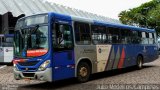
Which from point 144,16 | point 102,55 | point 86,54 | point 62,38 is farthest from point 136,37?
point 144,16

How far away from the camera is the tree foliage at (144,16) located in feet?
196

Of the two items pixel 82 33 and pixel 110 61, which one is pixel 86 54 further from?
pixel 110 61

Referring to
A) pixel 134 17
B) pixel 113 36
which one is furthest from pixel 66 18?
pixel 134 17

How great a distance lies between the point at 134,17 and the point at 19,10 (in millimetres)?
28499

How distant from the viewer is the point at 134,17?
60719mm

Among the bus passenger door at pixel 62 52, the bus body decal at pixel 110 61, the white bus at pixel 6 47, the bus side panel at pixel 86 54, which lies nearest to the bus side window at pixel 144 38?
the bus body decal at pixel 110 61

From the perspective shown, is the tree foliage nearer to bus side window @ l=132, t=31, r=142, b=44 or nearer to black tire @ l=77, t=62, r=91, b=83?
bus side window @ l=132, t=31, r=142, b=44

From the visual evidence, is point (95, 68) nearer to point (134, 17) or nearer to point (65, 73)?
point (65, 73)

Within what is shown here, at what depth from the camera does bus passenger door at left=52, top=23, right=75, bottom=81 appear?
1238 cm

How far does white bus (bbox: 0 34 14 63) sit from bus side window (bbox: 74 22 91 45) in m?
13.2

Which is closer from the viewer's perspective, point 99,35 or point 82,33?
point 82,33

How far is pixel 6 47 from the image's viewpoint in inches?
1042

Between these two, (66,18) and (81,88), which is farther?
(66,18)

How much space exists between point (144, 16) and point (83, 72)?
4857 cm
